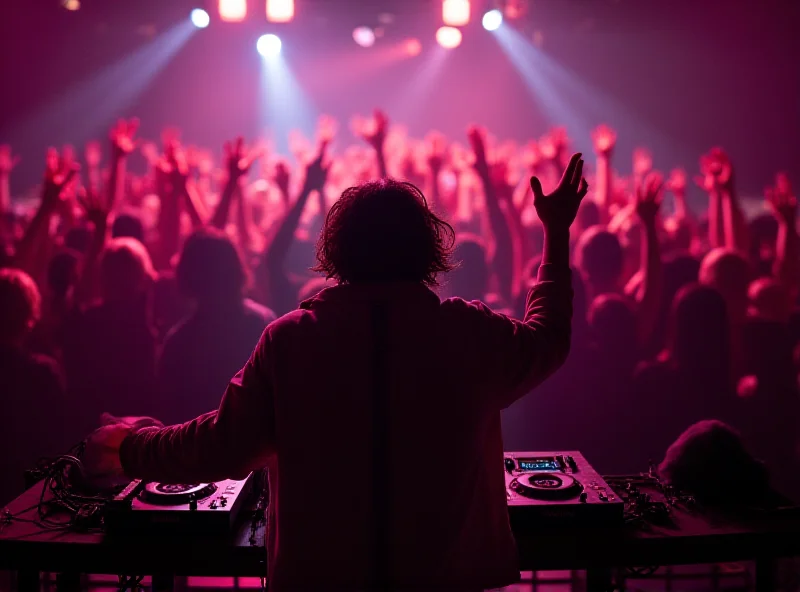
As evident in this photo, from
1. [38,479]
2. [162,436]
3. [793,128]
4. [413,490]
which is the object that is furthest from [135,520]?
[793,128]

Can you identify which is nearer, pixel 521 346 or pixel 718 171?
pixel 521 346

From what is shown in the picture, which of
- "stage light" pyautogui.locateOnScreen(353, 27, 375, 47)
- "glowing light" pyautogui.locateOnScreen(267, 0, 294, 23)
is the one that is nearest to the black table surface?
"glowing light" pyautogui.locateOnScreen(267, 0, 294, 23)

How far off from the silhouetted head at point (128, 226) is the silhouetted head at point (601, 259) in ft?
7.26

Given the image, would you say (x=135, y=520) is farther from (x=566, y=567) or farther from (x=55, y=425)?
(x=55, y=425)

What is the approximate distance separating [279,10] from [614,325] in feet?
19.8

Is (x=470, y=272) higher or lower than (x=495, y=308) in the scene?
higher

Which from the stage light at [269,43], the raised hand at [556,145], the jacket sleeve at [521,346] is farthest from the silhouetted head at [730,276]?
the stage light at [269,43]

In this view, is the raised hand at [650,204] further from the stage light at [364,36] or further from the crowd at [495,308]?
the stage light at [364,36]

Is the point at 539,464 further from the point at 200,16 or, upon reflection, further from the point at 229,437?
the point at 200,16

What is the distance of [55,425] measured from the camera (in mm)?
2445

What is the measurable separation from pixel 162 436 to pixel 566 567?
0.77m

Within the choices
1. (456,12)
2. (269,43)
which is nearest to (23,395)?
(456,12)

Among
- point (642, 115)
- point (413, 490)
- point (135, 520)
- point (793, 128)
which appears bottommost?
point (135, 520)

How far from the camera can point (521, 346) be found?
1.02 m
